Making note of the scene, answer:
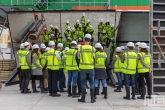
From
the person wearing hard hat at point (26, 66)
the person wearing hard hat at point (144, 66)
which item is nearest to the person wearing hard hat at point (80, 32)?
the person wearing hard hat at point (26, 66)

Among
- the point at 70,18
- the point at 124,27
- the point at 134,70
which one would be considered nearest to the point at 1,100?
the point at 134,70

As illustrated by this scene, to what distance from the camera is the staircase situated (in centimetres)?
879

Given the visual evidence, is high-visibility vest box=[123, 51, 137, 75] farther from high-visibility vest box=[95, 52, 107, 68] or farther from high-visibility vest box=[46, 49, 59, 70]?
high-visibility vest box=[46, 49, 59, 70]

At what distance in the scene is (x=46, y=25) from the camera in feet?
54.9

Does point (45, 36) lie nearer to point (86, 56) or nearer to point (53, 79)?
point (53, 79)

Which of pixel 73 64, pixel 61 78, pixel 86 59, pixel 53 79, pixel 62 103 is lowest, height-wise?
pixel 62 103

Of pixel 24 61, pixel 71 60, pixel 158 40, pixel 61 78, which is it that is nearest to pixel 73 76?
pixel 71 60

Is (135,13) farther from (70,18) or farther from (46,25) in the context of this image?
(46,25)

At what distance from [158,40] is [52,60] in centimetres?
372

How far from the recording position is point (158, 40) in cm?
889

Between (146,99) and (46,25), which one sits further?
(46,25)

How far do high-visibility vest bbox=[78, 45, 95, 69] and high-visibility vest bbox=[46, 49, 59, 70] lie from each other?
147 centimetres

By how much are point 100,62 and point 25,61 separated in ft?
9.79

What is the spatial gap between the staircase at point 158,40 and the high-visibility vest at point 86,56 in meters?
2.20
